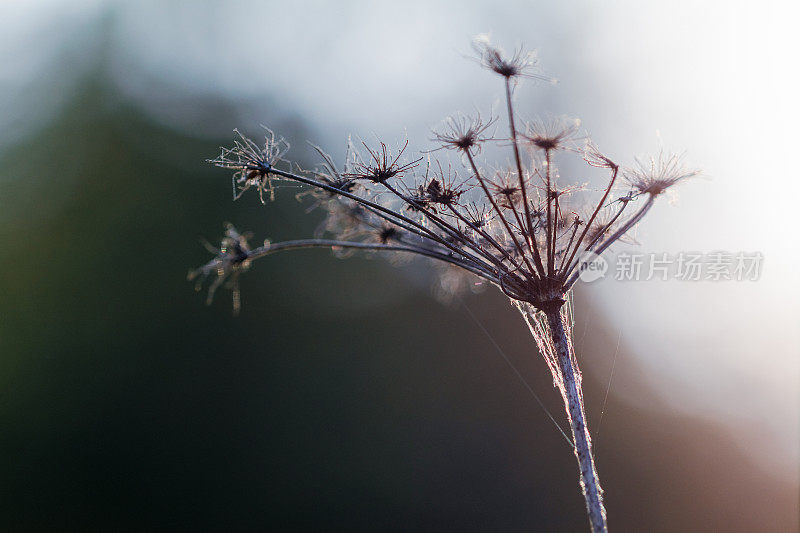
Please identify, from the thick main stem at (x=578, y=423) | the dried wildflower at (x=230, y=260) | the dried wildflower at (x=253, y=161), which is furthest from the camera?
the dried wildflower at (x=253, y=161)

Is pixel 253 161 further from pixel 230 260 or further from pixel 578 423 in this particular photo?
pixel 578 423

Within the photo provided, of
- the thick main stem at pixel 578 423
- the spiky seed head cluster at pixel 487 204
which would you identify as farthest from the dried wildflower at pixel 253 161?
the thick main stem at pixel 578 423

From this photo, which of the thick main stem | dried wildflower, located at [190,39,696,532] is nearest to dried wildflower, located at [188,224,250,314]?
dried wildflower, located at [190,39,696,532]


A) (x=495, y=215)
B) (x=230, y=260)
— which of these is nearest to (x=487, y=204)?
(x=495, y=215)

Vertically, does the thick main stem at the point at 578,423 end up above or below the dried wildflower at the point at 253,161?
below

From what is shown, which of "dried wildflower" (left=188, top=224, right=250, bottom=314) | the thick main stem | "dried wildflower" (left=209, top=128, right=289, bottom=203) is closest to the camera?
the thick main stem

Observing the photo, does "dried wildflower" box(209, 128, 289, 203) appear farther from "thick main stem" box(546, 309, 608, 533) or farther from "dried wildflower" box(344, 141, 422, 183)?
"thick main stem" box(546, 309, 608, 533)

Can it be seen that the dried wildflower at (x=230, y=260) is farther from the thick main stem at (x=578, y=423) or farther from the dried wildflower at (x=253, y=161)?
the thick main stem at (x=578, y=423)
